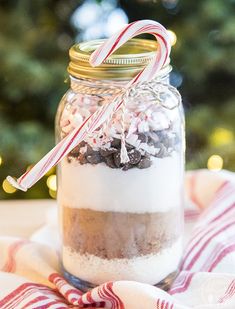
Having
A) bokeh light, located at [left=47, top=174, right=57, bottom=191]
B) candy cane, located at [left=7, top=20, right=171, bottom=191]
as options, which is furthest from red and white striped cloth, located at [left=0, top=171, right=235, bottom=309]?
bokeh light, located at [left=47, top=174, right=57, bottom=191]

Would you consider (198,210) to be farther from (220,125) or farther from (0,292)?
(220,125)

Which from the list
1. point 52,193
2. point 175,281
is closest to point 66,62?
point 52,193

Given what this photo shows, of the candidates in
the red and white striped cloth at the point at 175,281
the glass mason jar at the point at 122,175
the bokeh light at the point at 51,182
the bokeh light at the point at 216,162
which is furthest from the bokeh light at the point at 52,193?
the glass mason jar at the point at 122,175

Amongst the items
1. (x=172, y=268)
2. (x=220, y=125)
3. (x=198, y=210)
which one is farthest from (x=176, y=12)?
(x=172, y=268)

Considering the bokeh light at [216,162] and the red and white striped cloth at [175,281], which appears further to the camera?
the bokeh light at [216,162]

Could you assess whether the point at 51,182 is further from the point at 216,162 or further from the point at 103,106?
the point at 103,106

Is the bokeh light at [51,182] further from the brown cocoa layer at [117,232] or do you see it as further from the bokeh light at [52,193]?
the brown cocoa layer at [117,232]

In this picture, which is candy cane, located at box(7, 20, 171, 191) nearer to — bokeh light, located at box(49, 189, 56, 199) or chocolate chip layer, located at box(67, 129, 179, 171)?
Answer: chocolate chip layer, located at box(67, 129, 179, 171)
